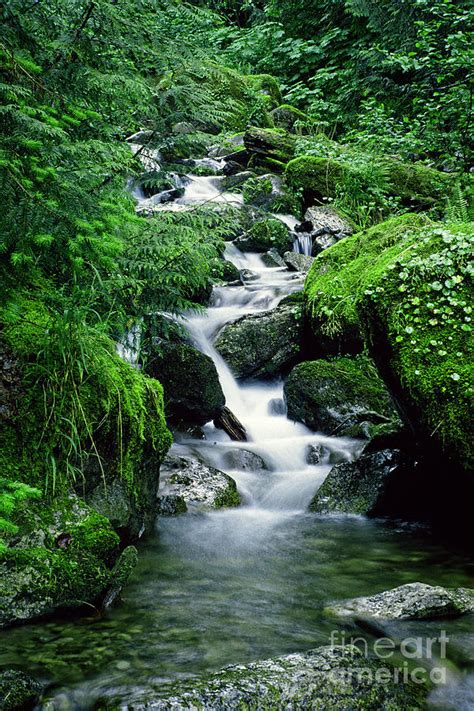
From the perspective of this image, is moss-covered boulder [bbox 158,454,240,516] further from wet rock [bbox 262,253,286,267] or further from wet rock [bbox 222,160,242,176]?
wet rock [bbox 222,160,242,176]

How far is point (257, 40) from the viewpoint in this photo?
21.6 meters

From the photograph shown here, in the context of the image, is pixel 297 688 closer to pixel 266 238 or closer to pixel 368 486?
pixel 368 486

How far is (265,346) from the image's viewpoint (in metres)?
8.22

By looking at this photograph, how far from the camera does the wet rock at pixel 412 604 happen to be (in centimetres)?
317

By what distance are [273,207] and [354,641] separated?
417 inches

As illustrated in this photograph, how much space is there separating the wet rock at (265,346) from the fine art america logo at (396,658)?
5.28 m

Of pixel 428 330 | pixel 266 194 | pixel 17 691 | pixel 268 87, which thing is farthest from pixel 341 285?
pixel 268 87

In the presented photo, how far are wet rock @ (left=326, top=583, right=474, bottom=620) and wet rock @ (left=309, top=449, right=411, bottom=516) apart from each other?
6.10 feet

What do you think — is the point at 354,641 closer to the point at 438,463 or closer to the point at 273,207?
the point at 438,463

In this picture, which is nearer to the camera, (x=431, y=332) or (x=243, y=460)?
(x=431, y=332)

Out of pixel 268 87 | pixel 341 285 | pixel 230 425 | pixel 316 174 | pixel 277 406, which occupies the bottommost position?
pixel 230 425

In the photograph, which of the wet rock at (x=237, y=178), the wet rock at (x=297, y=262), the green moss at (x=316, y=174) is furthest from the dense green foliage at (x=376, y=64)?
the wet rock at (x=297, y=262)

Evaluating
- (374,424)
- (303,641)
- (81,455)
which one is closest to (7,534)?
(81,455)

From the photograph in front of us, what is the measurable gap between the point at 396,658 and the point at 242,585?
127 cm
